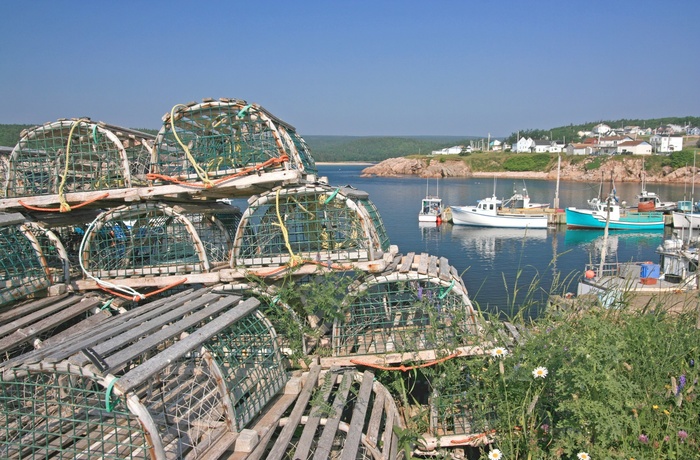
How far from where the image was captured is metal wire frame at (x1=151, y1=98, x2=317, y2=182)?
4992 millimetres

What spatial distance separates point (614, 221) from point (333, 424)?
3116 cm

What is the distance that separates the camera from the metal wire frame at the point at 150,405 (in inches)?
110

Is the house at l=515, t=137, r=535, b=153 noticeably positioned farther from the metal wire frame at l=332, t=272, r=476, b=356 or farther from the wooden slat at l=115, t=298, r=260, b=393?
the wooden slat at l=115, t=298, r=260, b=393

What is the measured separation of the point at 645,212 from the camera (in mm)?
32156

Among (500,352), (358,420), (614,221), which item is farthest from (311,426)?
(614,221)

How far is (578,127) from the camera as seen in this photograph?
136 m

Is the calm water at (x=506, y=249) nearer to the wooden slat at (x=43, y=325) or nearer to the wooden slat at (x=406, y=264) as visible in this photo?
the wooden slat at (x=406, y=264)

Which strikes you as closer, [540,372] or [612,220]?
[540,372]

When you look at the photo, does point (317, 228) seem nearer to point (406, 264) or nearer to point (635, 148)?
point (406, 264)

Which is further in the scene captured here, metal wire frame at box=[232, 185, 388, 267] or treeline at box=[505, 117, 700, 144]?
treeline at box=[505, 117, 700, 144]

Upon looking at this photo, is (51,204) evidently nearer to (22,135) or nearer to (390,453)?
(22,135)

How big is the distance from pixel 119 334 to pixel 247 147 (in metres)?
2.55

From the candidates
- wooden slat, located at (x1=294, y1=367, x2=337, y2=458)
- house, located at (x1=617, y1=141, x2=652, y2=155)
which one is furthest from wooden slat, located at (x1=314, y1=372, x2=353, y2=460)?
house, located at (x1=617, y1=141, x2=652, y2=155)

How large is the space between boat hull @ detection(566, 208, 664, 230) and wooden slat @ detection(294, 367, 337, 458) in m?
29.8
